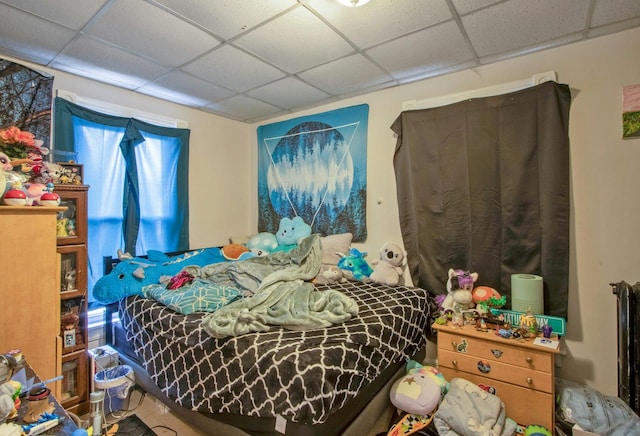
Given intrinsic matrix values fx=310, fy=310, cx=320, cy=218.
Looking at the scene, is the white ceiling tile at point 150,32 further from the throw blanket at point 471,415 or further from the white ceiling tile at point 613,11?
the throw blanket at point 471,415

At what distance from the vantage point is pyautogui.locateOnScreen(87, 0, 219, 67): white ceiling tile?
5.96 feet

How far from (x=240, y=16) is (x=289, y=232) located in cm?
211

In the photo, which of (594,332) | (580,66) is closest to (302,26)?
(580,66)

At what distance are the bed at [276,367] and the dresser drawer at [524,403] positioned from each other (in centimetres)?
56

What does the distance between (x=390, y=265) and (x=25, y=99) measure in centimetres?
318

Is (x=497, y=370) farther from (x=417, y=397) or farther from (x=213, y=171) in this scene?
(x=213, y=171)

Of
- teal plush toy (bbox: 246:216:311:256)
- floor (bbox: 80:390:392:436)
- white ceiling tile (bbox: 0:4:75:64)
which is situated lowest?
floor (bbox: 80:390:392:436)

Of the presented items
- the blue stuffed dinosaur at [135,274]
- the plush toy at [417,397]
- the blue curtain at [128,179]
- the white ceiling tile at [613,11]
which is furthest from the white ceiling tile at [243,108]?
the plush toy at [417,397]

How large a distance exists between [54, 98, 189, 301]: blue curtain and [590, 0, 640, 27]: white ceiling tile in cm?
346

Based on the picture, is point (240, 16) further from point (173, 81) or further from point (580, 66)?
point (580, 66)

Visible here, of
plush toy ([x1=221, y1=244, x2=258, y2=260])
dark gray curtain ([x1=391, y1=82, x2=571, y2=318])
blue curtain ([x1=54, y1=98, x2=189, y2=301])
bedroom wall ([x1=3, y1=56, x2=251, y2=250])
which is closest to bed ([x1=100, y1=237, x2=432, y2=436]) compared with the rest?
dark gray curtain ([x1=391, y1=82, x2=571, y2=318])

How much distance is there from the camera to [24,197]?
1.58m

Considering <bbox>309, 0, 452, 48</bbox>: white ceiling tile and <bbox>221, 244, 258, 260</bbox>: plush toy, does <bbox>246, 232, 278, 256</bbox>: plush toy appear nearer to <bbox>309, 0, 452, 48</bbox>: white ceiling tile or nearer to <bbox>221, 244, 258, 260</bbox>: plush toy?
<bbox>221, 244, 258, 260</bbox>: plush toy

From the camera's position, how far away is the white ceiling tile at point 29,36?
73.8 inches
